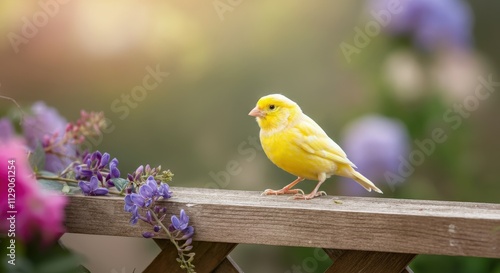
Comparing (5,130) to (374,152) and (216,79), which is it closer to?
(374,152)

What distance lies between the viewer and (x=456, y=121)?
2.00 m

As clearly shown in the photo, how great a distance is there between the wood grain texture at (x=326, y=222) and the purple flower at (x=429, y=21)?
1.03 m

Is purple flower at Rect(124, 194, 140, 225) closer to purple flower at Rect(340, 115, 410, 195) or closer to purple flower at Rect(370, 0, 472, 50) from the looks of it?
purple flower at Rect(340, 115, 410, 195)

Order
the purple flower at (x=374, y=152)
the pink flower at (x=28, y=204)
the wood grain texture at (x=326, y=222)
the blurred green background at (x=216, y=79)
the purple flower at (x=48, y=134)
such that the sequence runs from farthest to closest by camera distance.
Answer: the blurred green background at (x=216, y=79)
the purple flower at (x=374, y=152)
the purple flower at (x=48, y=134)
the wood grain texture at (x=326, y=222)
the pink flower at (x=28, y=204)

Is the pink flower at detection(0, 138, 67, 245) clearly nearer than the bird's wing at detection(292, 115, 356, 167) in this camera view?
Yes

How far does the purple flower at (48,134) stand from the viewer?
1092 mm

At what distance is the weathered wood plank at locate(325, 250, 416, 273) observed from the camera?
0.87 metres

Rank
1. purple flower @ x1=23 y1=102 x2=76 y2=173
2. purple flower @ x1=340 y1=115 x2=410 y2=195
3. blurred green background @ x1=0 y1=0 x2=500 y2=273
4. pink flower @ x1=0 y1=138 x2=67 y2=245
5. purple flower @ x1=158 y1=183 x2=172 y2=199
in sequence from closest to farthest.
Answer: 1. pink flower @ x1=0 y1=138 x2=67 y2=245
2. purple flower @ x1=158 y1=183 x2=172 y2=199
3. purple flower @ x1=23 y1=102 x2=76 y2=173
4. purple flower @ x1=340 y1=115 x2=410 y2=195
5. blurred green background @ x1=0 y1=0 x2=500 y2=273

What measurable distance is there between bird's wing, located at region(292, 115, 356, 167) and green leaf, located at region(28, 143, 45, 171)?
1.13ft

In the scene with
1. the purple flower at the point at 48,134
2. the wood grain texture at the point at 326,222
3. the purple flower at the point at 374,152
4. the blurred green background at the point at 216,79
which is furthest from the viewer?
the blurred green background at the point at 216,79

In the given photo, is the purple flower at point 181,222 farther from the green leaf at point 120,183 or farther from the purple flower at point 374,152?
the purple flower at point 374,152

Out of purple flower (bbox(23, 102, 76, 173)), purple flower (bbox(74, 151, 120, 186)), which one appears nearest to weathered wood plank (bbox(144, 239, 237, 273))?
purple flower (bbox(74, 151, 120, 186))

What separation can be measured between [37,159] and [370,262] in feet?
1.51

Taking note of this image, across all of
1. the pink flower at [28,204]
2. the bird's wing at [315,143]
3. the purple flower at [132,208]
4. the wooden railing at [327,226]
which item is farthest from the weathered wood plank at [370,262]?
the pink flower at [28,204]
